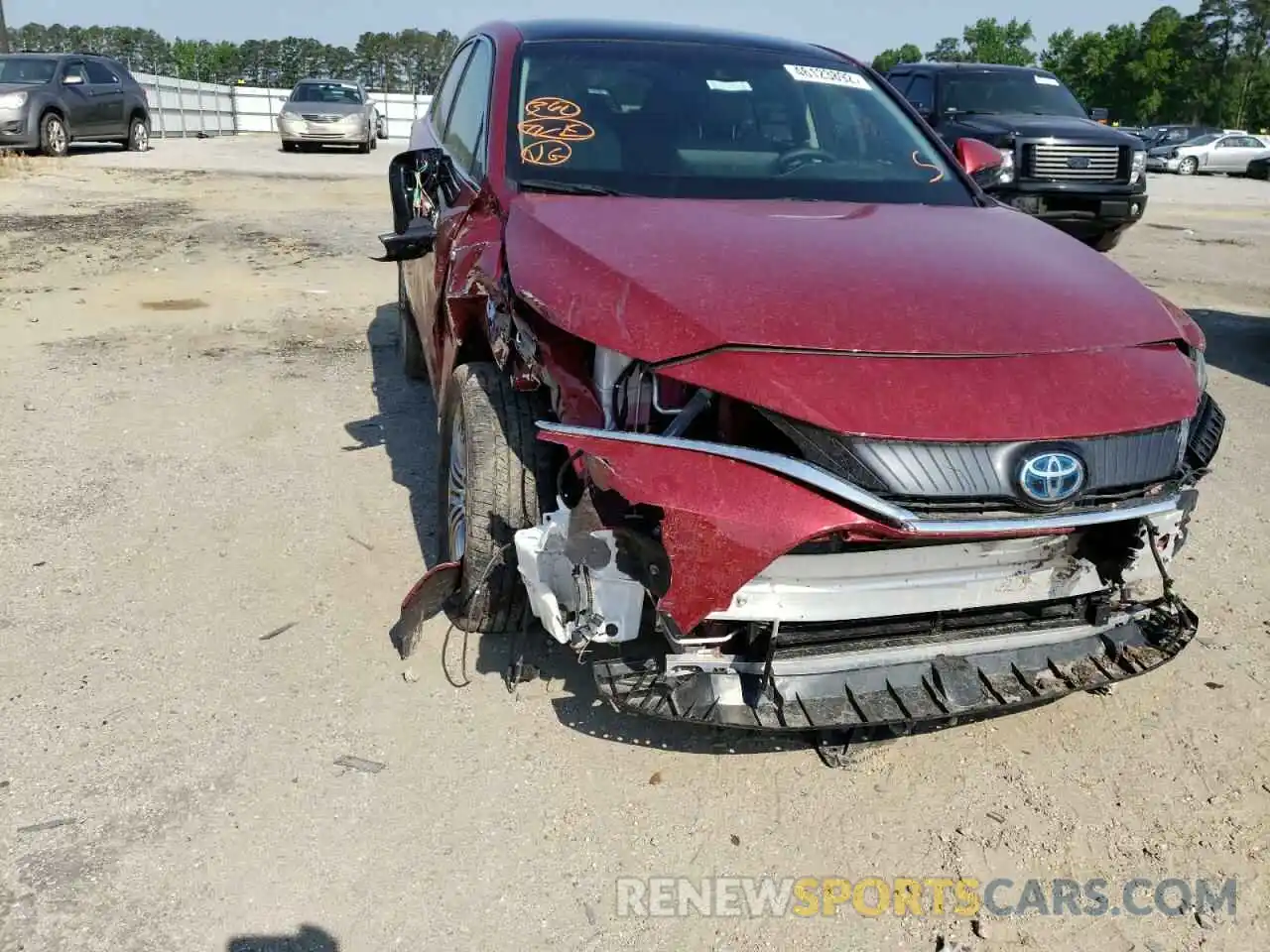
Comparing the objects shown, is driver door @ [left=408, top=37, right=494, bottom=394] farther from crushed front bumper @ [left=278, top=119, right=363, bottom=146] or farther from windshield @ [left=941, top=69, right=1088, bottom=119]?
crushed front bumper @ [left=278, top=119, right=363, bottom=146]

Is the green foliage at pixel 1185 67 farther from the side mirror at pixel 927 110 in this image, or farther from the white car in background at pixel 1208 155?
the side mirror at pixel 927 110

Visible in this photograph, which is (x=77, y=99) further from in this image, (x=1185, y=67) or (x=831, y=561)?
(x=1185, y=67)

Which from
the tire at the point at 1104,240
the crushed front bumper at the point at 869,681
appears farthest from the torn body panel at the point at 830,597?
the tire at the point at 1104,240

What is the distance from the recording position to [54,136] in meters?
17.7

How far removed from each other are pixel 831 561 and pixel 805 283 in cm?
72

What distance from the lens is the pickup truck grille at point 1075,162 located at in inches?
413

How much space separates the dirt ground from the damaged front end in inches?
13.8

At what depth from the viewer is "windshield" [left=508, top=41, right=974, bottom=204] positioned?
11.4 ft

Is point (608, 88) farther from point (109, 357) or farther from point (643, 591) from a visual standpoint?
point (109, 357)

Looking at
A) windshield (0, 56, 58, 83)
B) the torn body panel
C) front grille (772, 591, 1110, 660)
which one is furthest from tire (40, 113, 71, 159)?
front grille (772, 591, 1110, 660)

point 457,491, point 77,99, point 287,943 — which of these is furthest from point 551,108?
point 77,99

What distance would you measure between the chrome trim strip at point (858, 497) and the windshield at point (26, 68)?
1901 centimetres

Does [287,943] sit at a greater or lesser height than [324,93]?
lesser

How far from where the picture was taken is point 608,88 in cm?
374
